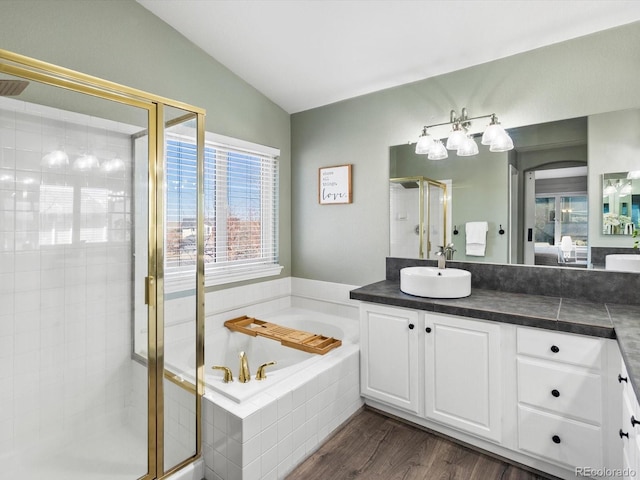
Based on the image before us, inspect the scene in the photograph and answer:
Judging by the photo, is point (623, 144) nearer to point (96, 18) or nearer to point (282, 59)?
point (282, 59)

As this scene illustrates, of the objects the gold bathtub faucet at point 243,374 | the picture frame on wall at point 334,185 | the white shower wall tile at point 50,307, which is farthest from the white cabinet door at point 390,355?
the white shower wall tile at point 50,307

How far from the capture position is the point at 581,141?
2092 millimetres

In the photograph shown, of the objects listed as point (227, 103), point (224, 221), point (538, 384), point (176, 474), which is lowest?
point (176, 474)

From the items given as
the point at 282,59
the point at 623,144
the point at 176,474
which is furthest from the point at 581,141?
the point at 176,474

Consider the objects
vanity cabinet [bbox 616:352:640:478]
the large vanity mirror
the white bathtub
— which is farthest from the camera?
the white bathtub

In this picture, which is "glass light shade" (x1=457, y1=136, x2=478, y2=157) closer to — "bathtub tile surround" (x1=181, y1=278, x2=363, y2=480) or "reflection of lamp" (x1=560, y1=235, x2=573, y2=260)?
"reflection of lamp" (x1=560, y1=235, x2=573, y2=260)

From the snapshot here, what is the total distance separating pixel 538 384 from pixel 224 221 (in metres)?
2.31

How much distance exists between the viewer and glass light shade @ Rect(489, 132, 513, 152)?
87.8 inches

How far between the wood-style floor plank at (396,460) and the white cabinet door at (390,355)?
0.64 ft

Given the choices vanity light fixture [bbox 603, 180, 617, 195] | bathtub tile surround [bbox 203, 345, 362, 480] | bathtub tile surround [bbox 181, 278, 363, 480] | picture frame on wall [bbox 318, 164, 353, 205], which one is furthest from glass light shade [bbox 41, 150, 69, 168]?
vanity light fixture [bbox 603, 180, 617, 195]

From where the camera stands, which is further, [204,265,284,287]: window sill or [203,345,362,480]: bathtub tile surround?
[204,265,284,287]: window sill

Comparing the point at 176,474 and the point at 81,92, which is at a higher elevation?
the point at 81,92

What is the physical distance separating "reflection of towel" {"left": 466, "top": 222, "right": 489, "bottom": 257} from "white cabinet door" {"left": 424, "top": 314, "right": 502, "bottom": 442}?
69 centimetres

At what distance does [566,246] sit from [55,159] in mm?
2857
